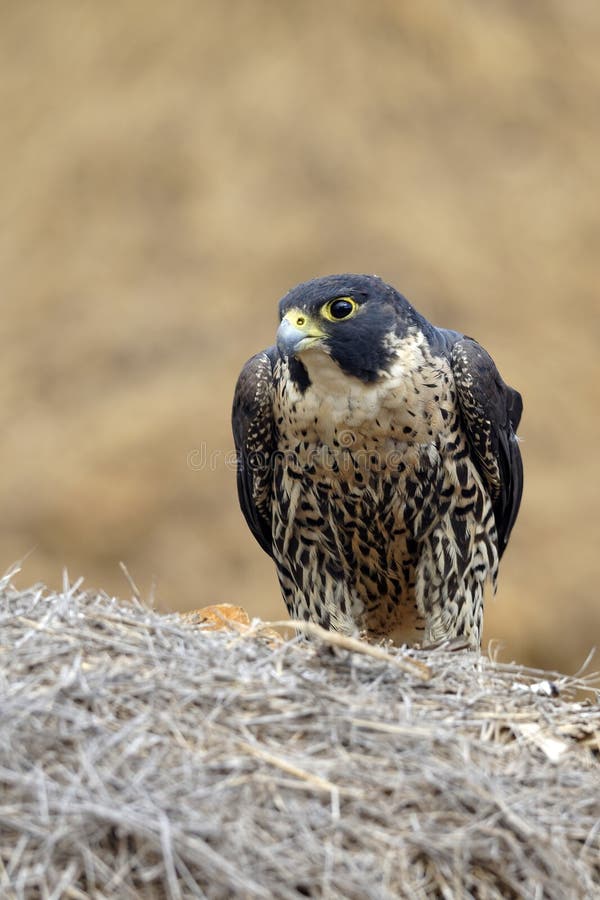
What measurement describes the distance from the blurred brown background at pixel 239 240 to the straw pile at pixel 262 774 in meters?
4.89

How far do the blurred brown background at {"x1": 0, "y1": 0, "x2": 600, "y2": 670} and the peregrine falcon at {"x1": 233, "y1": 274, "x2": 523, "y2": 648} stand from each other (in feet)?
10.4

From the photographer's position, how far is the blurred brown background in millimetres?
7453

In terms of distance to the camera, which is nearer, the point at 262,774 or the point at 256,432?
the point at 262,774

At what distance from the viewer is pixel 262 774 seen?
2.10 metres

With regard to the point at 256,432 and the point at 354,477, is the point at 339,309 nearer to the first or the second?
the point at 354,477

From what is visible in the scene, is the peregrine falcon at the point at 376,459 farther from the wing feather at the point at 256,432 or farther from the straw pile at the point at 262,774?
the straw pile at the point at 262,774

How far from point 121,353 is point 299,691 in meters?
5.47

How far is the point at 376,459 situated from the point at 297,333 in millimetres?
494

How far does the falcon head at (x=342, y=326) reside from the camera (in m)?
3.69

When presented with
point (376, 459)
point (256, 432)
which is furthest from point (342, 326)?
point (256, 432)

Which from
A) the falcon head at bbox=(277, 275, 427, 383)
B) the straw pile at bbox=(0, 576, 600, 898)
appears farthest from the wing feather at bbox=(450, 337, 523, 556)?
the straw pile at bbox=(0, 576, 600, 898)

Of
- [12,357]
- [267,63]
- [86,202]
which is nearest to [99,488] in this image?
[12,357]

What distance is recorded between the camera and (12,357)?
7.62 m

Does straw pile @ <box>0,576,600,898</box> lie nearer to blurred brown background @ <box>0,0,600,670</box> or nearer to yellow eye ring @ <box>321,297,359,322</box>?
yellow eye ring @ <box>321,297,359,322</box>
